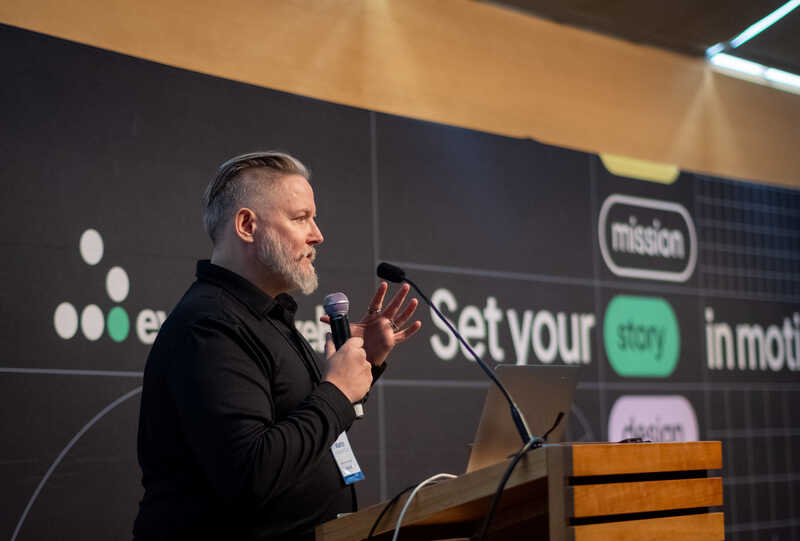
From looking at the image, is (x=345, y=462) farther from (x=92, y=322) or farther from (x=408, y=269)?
(x=408, y=269)

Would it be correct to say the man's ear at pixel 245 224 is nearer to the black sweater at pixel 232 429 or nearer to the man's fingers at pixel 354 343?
the black sweater at pixel 232 429

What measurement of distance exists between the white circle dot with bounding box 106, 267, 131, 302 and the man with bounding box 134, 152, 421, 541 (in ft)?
2.94

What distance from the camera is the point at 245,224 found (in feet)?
7.06

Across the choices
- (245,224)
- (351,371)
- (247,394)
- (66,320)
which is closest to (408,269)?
(66,320)

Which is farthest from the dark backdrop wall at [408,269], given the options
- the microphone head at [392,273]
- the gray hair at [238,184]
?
the microphone head at [392,273]

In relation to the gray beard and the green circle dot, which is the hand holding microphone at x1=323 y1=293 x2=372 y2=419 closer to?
the gray beard

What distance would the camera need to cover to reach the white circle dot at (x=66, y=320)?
2832mm

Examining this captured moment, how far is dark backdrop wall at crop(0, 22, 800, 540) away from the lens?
111 inches

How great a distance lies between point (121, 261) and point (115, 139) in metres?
0.40

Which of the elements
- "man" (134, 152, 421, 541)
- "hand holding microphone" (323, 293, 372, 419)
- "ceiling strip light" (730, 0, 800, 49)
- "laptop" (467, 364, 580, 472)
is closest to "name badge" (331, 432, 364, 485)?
"man" (134, 152, 421, 541)

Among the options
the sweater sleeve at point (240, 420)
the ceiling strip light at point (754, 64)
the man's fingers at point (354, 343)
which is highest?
the ceiling strip light at point (754, 64)

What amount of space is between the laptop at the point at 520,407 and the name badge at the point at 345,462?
0.80 feet

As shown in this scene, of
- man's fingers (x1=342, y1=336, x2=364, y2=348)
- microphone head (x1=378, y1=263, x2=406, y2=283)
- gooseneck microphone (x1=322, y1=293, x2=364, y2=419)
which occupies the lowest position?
man's fingers (x1=342, y1=336, x2=364, y2=348)

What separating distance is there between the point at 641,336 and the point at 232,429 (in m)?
3.13
